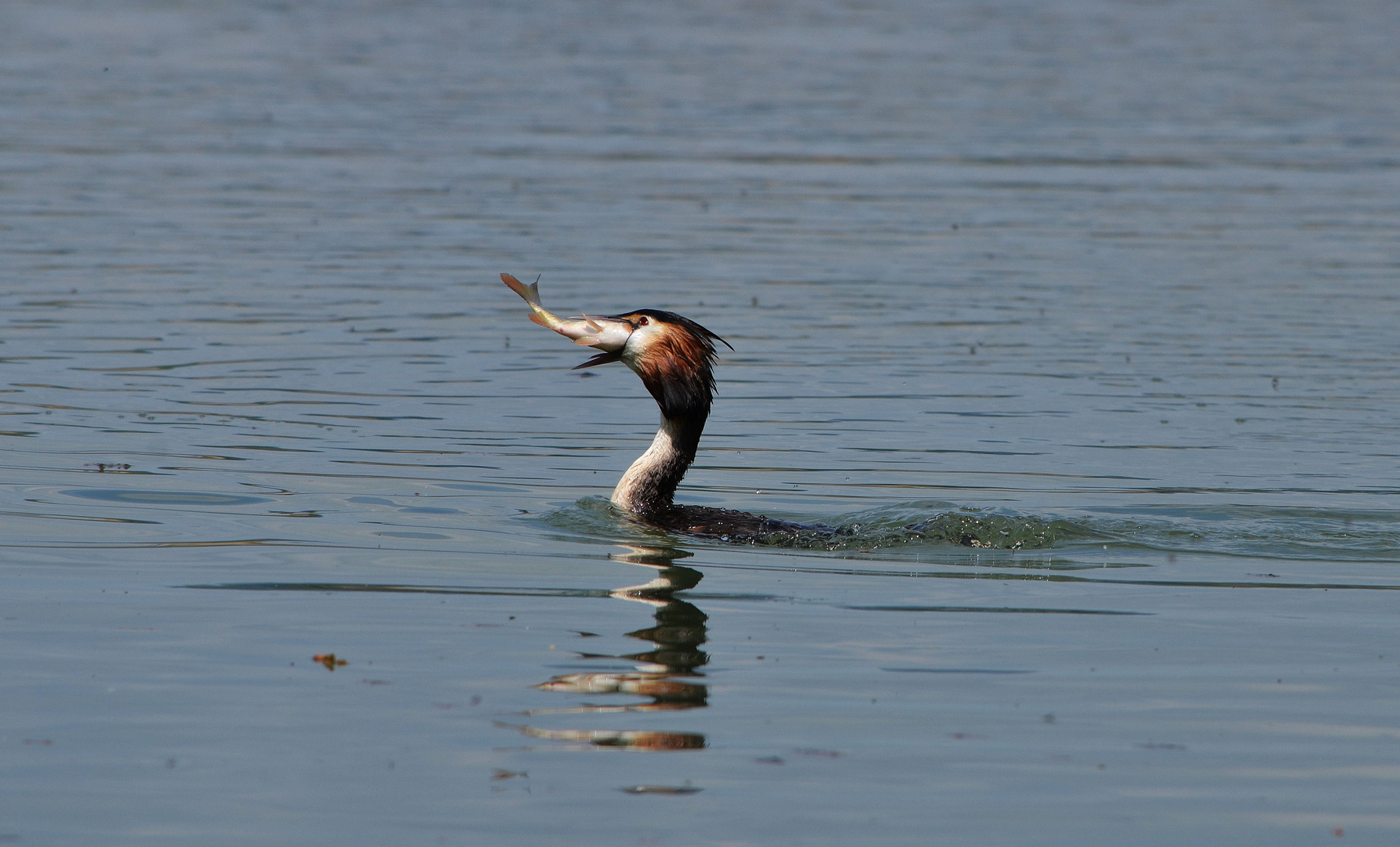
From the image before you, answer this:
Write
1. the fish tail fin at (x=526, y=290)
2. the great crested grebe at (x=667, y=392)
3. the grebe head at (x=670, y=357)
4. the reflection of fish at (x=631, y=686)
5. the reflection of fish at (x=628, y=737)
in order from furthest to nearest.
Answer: the grebe head at (x=670, y=357) < the great crested grebe at (x=667, y=392) < the fish tail fin at (x=526, y=290) < the reflection of fish at (x=631, y=686) < the reflection of fish at (x=628, y=737)

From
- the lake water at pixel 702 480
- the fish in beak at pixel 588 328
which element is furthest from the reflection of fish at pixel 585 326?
the lake water at pixel 702 480

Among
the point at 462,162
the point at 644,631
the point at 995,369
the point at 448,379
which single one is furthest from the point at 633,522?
the point at 462,162

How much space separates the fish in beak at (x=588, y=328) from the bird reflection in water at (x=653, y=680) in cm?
144

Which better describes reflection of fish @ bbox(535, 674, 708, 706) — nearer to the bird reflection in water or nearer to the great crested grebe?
the bird reflection in water

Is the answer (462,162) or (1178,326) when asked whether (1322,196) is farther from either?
(462,162)

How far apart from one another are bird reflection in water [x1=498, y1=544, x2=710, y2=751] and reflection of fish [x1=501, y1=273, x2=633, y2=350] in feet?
4.73

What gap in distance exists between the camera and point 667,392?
34.0 feet

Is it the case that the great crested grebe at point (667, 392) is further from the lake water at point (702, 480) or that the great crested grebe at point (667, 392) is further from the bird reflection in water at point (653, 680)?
the bird reflection in water at point (653, 680)

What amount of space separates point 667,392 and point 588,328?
2.23 ft

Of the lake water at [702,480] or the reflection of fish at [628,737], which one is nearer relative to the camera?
the lake water at [702,480]

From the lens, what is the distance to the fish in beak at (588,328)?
32.2 feet

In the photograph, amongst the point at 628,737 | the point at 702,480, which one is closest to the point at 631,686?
the point at 628,737

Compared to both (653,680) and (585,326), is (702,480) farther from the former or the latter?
(653,680)

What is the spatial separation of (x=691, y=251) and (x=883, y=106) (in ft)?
49.4
